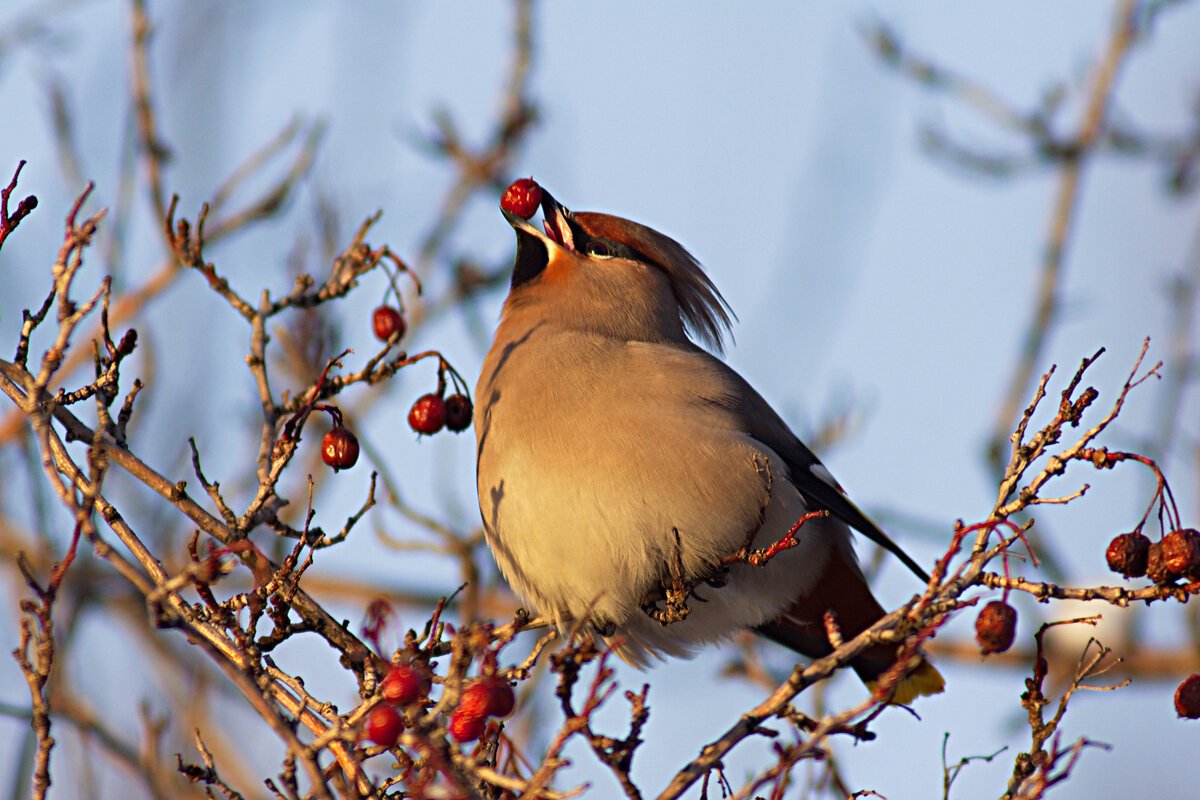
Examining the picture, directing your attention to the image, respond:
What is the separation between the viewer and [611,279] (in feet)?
15.4

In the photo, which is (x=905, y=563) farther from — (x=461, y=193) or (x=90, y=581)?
(x=90, y=581)

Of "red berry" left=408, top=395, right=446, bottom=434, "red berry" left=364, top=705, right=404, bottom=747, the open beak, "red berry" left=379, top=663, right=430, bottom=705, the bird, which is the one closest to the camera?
"red berry" left=379, top=663, right=430, bottom=705

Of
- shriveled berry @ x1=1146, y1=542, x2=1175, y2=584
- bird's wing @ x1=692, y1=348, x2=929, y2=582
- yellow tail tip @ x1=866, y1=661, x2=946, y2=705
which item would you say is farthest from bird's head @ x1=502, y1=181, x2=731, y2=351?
shriveled berry @ x1=1146, y1=542, x2=1175, y2=584

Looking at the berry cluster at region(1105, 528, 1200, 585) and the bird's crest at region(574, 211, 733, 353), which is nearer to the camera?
the berry cluster at region(1105, 528, 1200, 585)

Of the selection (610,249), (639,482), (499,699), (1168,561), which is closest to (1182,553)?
(1168,561)

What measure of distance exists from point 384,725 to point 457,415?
1.33m

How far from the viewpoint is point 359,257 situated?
3.59 m

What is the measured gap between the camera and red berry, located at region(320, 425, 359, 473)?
3252 millimetres

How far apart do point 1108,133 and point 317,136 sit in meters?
3.26

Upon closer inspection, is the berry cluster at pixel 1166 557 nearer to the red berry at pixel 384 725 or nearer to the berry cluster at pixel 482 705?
the berry cluster at pixel 482 705

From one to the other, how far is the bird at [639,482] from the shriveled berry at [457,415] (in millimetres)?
231

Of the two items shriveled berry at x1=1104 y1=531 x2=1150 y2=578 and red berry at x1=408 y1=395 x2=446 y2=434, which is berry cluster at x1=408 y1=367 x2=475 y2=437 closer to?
red berry at x1=408 y1=395 x2=446 y2=434

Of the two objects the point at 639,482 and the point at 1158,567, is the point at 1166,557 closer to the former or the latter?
the point at 1158,567

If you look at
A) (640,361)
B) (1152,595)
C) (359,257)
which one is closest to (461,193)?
(640,361)
